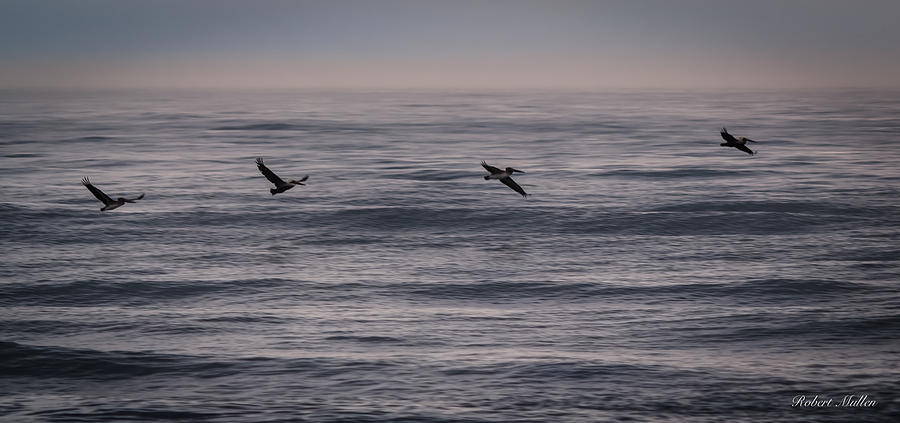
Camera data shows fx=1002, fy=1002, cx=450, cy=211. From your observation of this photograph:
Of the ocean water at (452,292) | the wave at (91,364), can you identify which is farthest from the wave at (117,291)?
the wave at (91,364)

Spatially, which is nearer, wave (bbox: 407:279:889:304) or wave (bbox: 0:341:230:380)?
wave (bbox: 0:341:230:380)

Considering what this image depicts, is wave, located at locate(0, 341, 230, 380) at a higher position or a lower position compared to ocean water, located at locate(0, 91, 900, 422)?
lower

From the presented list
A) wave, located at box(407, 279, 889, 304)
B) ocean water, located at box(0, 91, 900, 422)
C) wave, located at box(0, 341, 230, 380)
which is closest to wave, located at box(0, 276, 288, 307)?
ocean water, located at box(0, 91, 900, 422)

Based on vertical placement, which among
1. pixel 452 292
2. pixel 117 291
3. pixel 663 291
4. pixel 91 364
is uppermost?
pixel 663 291

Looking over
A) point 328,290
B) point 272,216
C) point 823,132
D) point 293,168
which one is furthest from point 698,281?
point 823,132

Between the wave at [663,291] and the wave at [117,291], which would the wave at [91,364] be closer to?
the wave at [117,291]

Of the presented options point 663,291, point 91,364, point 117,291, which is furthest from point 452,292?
point 91,364

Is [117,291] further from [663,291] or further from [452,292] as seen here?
[663,291]

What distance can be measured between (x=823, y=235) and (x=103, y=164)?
71141 millimetres

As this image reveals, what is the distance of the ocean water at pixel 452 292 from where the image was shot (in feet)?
113

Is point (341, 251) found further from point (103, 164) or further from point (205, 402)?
point (103, 164)

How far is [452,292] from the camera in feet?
162

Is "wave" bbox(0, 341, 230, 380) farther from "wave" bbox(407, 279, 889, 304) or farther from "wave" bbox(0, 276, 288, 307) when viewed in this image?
"wave" bbox(407, 279, 889, 304)

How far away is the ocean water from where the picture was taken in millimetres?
34562
